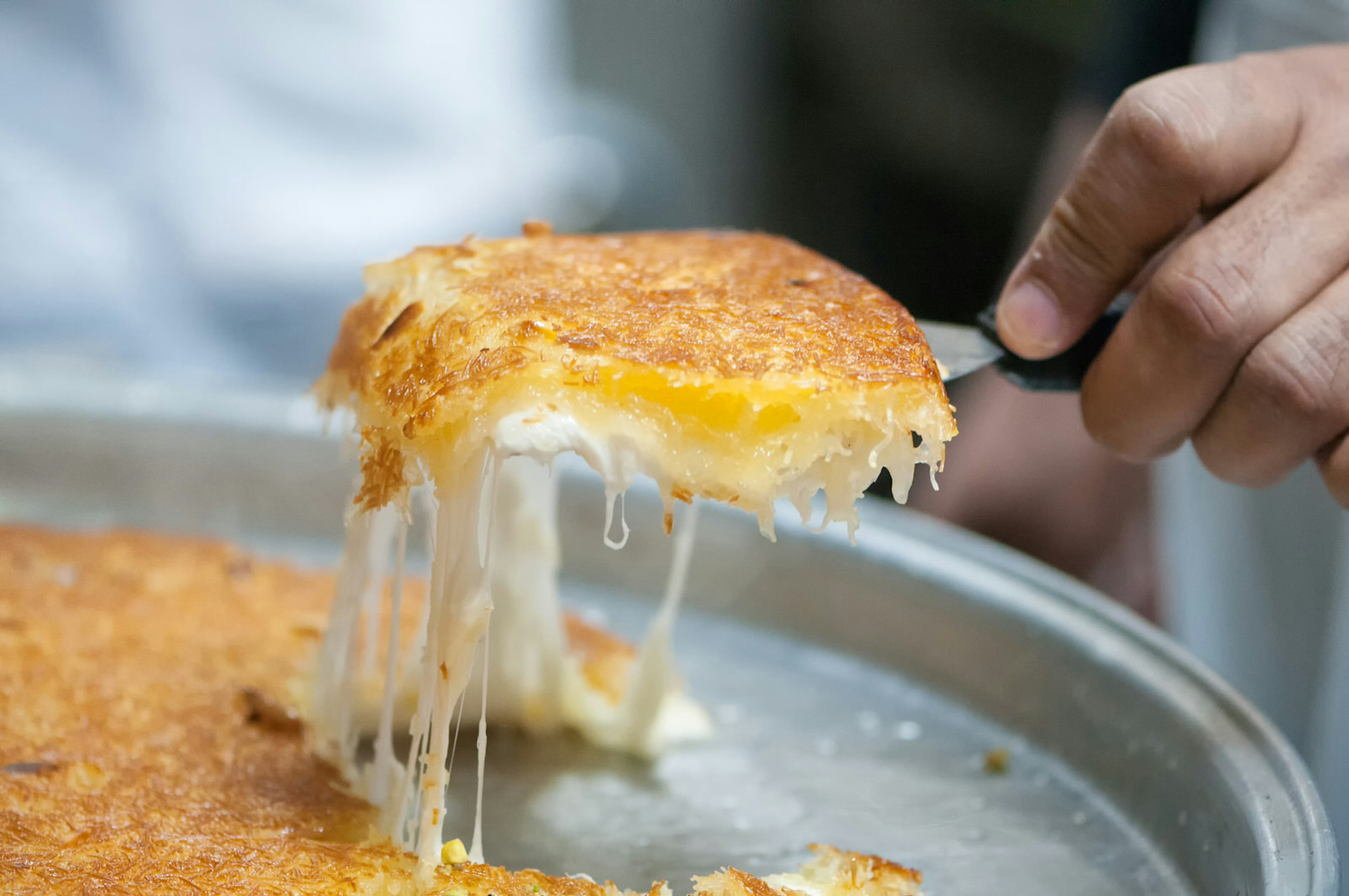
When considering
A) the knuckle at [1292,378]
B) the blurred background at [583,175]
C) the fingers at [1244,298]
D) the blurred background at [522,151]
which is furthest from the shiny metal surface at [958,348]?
the blurred background at [522,151]

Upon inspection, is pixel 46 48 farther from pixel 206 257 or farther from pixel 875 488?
pixel 875 488

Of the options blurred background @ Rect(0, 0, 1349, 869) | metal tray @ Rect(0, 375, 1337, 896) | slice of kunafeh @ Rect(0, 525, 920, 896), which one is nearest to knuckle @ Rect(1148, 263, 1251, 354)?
metal tray @ Rect(0, 375, 1337, 896)

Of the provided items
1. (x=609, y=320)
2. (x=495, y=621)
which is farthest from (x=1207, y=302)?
(x=495, y=621)

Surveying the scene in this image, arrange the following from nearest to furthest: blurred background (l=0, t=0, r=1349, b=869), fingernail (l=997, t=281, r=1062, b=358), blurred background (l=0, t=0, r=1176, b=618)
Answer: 1. fingernail (l=997, t=281, r=1062, b=358)
2. blurred background (l=0, t=0, r=1349, b=869)
3. blurred background (l=0, t=0, r=1176, b=618)

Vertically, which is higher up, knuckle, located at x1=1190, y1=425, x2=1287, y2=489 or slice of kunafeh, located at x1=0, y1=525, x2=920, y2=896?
knuckle, located at x1=1190, y1=425, x2=1287, y2=489

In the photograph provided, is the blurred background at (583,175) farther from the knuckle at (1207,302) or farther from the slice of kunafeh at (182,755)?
the knuckle at (1207,302)

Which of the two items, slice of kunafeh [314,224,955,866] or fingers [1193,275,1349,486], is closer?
slice of kunafeh [314,224,955,866]

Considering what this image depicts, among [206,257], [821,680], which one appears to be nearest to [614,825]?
[821,680]

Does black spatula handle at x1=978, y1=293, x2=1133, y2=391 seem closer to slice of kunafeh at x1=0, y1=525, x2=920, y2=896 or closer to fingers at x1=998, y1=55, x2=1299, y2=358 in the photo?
fingers at x1=998, y1=55, x2=1299, y2=358
